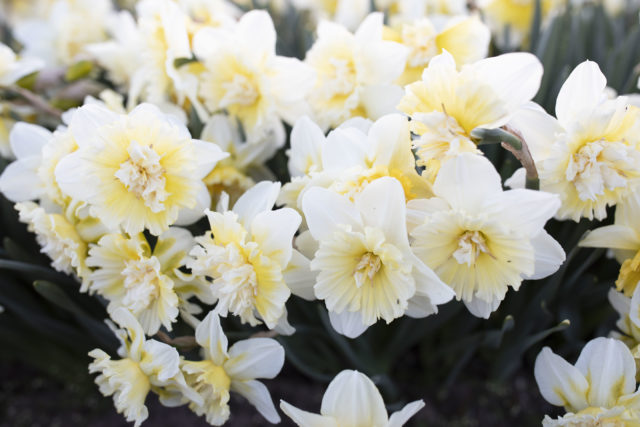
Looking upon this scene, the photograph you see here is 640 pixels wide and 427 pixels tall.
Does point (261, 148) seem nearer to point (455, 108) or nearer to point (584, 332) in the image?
point (455, 108)

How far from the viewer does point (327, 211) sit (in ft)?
2.49

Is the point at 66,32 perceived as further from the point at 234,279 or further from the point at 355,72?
the point at 234,279

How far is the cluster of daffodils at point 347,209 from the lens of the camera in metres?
0.74

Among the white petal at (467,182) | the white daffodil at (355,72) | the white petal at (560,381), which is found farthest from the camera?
the white daffodil at (355,72)

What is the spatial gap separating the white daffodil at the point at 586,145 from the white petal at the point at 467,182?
94 millimetres

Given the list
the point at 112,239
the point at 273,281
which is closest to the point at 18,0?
the point at 112,239

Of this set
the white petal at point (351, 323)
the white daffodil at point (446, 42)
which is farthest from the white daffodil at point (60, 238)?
the white daffodil at point (446, 42)

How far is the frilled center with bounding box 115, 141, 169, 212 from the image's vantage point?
2.65 ft

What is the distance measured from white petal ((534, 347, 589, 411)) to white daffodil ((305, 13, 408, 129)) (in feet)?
1.63

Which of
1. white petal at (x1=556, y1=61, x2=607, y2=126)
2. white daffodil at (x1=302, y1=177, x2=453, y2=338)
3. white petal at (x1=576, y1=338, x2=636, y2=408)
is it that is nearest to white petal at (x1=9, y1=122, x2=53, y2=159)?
white daffodil at (x1=302, y1=177, x2=453, y2=338)

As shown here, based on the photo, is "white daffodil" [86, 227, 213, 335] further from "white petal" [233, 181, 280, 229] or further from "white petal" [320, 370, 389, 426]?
"white petal" [320, 370, 389, 426]

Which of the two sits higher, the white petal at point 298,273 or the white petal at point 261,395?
the white petal at point 298,273

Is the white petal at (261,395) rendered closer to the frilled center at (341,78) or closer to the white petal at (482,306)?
the white petal at (482,306)

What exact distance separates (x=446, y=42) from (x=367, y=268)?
20.1 inches
